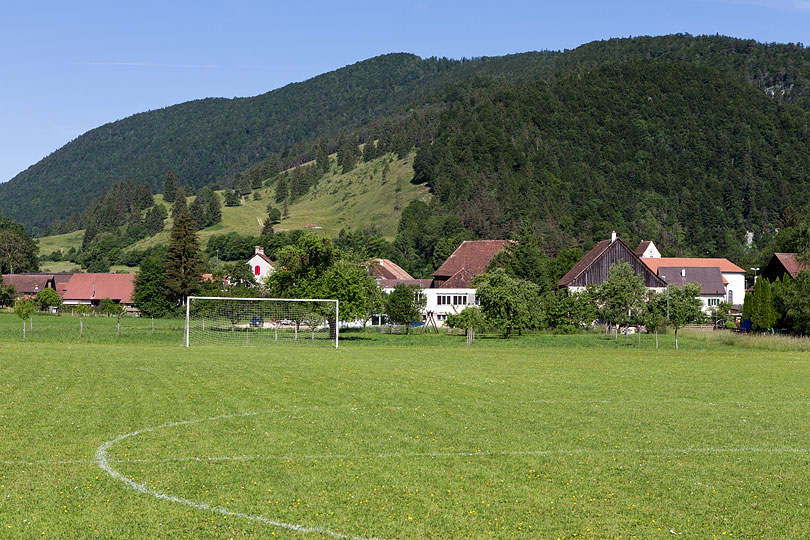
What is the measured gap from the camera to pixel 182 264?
104m

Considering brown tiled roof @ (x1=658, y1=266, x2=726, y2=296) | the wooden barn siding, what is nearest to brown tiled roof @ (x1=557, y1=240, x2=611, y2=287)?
the wooden barn siding

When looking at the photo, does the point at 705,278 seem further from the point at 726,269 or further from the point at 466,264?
the point at 466,264

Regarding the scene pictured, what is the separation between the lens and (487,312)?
2467 inches

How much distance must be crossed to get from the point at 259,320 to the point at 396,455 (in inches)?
1863

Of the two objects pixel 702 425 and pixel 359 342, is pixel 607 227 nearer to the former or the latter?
pixel 359 342

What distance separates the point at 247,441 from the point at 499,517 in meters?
6.46

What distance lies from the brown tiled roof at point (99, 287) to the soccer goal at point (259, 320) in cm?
8795

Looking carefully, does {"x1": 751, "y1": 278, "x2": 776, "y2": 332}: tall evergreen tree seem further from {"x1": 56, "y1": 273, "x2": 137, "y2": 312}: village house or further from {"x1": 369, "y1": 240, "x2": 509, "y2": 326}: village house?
{"x1": 56, "y1": 273, "x2": 137, "y2": 312}: village house

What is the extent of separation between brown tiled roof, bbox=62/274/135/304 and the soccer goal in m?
88.0

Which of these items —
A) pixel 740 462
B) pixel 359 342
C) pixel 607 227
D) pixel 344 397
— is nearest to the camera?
pixel 740 462

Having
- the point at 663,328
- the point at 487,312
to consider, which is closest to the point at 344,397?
Answer: the point at 487,312

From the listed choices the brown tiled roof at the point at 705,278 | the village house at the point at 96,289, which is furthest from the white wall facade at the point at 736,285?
the village house at the point at 96,289

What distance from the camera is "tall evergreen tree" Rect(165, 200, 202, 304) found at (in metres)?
102

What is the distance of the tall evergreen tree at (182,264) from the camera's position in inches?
4013
